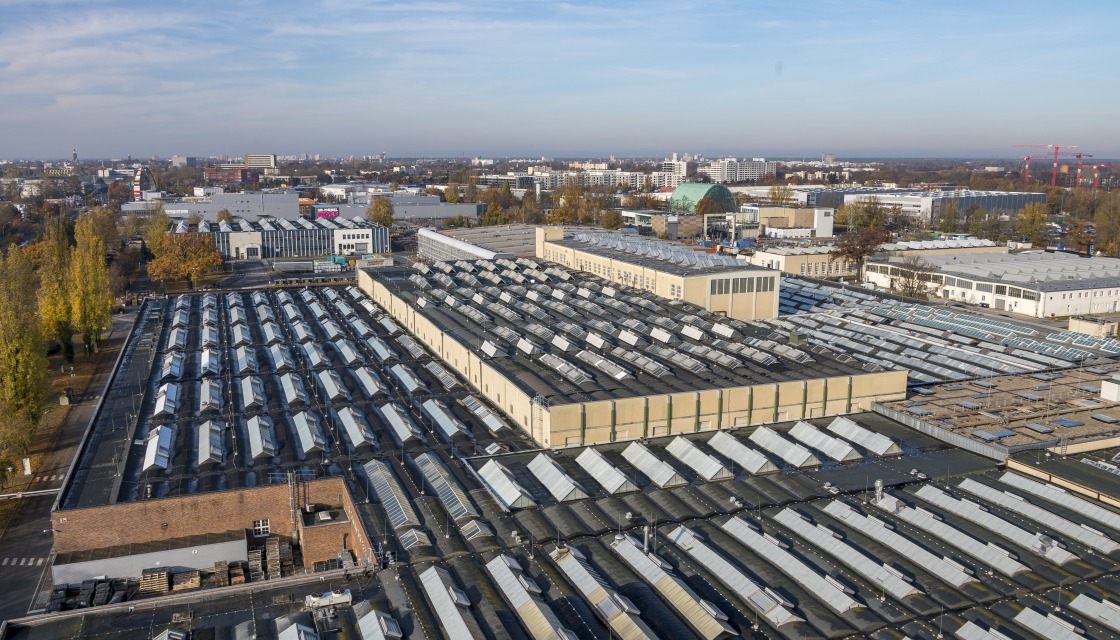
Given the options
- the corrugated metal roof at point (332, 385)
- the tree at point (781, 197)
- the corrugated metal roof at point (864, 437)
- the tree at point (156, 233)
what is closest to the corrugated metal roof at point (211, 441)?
the corrugated metal roof at point (332, 385)

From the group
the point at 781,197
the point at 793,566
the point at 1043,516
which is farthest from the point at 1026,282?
the point at 781,197

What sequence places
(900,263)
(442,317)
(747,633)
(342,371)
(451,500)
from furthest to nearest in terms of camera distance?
(900,263) → (442,317) → (342,371) → (451,500) → (747,633)

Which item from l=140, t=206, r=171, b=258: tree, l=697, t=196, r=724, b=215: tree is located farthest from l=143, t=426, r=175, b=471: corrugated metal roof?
l=697, t=196, r=724, b=215: tree

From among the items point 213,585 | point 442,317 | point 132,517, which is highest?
point 442,317

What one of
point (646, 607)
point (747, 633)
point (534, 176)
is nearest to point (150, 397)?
point (646, 607)

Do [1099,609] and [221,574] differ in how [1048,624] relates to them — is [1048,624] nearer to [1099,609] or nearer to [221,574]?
[1099,609]

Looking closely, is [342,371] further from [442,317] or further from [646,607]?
[646,607]
